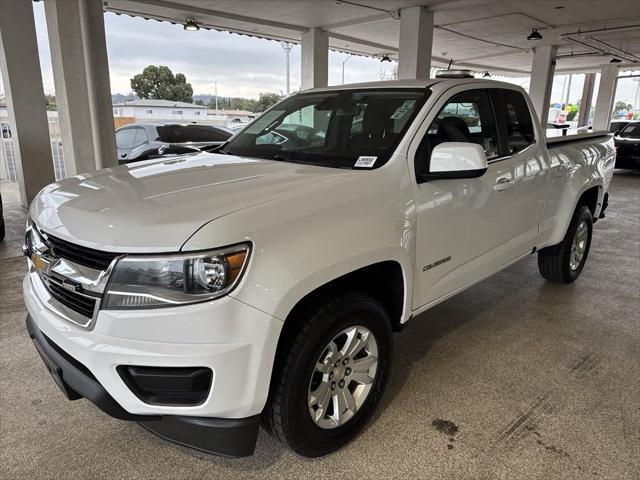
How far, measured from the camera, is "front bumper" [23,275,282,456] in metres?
1.58

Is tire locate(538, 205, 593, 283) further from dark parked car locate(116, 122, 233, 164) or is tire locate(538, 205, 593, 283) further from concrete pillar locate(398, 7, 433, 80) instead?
concrete pillar locate(398, 7, 433, 80)

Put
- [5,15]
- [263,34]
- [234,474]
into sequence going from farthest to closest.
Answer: [263,34] → [5,15] → [234,474]

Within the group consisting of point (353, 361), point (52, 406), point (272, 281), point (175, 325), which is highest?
point (272, 281)

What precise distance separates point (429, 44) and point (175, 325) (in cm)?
1100

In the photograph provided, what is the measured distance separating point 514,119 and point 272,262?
2397 mm

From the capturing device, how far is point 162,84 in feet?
107

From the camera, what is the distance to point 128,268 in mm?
1604

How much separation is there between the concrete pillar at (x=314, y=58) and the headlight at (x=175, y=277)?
39.4 feet

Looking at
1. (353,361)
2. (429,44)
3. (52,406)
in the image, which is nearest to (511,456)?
(353,361)

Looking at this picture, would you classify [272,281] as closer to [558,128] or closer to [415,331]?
[415,331]

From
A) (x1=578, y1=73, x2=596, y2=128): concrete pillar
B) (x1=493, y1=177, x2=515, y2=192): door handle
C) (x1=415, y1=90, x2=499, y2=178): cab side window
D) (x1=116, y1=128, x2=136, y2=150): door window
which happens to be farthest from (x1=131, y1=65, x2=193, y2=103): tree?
(x1=493, y1=177, x2=515, y2=192): door handle

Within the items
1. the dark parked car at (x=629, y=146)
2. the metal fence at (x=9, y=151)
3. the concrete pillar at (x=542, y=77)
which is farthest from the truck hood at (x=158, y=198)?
the concrete pillar at (x=542, y=77)

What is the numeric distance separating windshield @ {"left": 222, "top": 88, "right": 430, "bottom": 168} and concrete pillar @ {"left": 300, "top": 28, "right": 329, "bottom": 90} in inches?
400

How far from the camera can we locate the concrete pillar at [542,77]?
16.3 m
